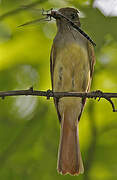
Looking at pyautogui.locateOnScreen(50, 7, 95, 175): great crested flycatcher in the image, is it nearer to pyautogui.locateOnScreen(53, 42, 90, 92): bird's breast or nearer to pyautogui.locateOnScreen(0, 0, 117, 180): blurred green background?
pyautogui.locateOnScreen(53, 42, 90, 92): bird's breast

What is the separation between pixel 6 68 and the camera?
3.85 m

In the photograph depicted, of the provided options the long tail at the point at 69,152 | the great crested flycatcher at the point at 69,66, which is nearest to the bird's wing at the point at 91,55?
the great crested flycatcher at the point at 69,66

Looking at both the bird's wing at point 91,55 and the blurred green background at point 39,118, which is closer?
the blurred green background at point 39,118

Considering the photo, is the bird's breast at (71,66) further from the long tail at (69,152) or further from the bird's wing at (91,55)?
the long tail at (69,152)

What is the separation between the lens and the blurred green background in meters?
3.86

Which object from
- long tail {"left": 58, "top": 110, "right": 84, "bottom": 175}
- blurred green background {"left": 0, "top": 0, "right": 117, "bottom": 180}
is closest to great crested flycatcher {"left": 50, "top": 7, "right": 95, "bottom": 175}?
long tail {"left": 58, "top": 110, "right": 84, "bottom": 175}

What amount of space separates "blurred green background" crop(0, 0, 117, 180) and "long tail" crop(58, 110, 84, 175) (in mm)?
113

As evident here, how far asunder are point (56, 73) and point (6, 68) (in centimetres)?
50

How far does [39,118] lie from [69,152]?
51 centimetres

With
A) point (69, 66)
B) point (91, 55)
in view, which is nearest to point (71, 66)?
point (69, 66)

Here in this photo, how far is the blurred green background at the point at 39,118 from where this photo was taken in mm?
3857

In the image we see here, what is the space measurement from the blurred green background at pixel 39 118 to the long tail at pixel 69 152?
0.11 m

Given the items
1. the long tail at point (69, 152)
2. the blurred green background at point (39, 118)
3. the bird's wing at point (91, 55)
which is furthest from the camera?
the bird's wing at point (91, 55)

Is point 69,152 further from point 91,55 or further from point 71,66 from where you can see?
point 91,55
